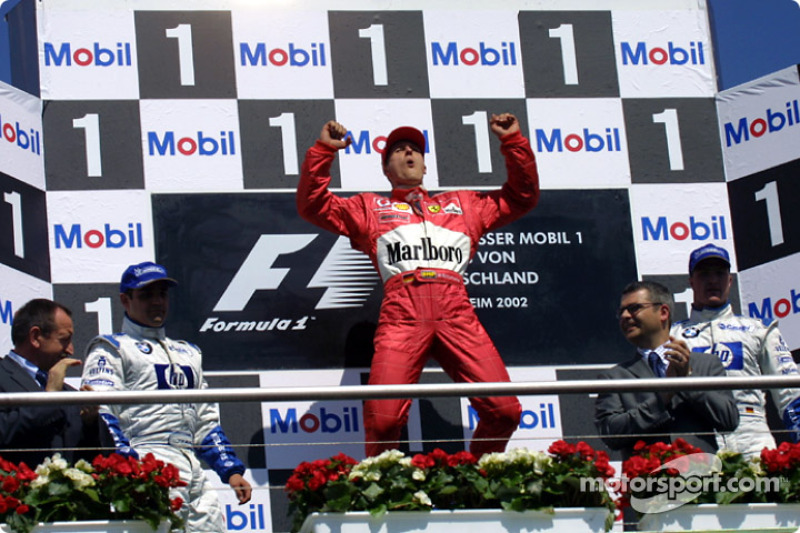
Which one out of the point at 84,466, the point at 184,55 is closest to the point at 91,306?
the point at 184,55

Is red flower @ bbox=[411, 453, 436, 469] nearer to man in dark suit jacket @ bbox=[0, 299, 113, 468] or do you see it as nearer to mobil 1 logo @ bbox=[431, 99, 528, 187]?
man in dark suit jacket @ bbox=[0, 299, 113, 468]

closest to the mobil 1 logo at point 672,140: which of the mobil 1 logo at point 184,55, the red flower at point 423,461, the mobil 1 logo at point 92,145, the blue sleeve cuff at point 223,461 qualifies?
the mobil 1 logo at point 184,55

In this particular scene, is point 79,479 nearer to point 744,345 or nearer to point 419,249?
point 419,249

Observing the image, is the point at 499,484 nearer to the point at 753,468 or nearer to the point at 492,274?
the point at 753,468

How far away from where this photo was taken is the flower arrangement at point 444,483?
15.5 ft

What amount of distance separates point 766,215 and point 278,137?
2.41 meters

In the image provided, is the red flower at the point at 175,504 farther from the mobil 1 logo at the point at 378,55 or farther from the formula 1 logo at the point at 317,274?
the mobil 1 logo at the point at 378,55

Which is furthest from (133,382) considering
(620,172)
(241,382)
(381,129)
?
(620,172)

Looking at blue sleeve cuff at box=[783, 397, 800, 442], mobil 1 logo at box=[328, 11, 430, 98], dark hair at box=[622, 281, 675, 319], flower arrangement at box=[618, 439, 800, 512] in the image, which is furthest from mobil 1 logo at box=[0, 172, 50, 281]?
blue sleeve cuff at box=[783, 397, 800, 442]

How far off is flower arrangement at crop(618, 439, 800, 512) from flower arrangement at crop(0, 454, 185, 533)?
1.48m

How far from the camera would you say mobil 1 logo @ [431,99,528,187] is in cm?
738

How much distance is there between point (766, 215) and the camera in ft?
24.6

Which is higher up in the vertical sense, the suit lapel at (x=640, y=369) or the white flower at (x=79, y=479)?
the suit lapel at (x=640, y=369)

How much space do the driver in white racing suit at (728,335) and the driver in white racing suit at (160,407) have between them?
200 centimetres
